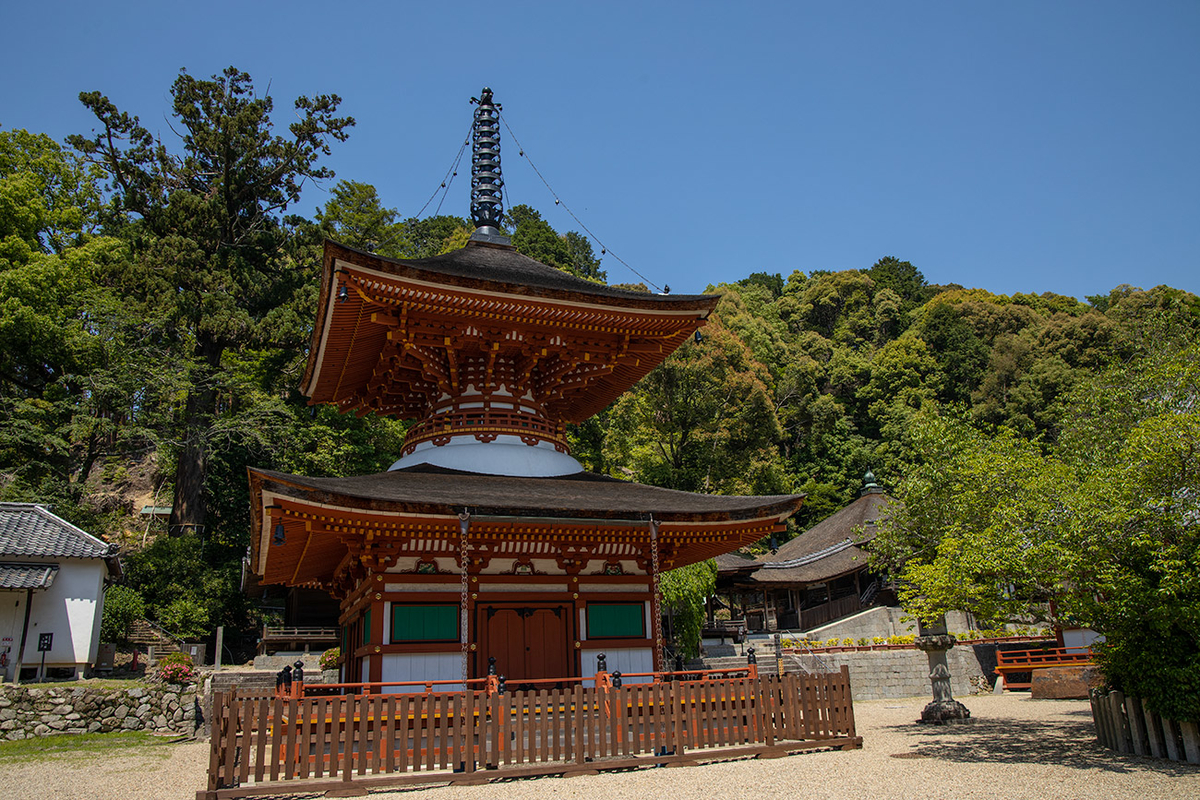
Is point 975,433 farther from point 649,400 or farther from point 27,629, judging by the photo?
point 27,629

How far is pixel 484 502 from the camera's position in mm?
11656

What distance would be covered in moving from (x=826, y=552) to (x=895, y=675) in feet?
41.2

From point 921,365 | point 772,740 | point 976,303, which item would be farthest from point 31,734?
point 976,303

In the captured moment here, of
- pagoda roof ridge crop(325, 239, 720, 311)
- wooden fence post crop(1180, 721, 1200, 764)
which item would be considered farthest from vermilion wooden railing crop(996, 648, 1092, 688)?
pagoda roof ridge crop(325, 239, 720, 311)

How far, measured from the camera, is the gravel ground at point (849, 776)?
8.90 meters

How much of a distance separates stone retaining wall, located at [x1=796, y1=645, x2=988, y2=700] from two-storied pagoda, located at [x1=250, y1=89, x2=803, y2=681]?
13307 mm

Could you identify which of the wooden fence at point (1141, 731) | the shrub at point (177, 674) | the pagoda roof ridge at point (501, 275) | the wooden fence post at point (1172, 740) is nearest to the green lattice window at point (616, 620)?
the pagoda roof ridge at point (501, 275)

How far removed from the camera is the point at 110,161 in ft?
125

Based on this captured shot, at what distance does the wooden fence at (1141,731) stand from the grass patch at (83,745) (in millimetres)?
15819

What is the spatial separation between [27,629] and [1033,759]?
26932 mm

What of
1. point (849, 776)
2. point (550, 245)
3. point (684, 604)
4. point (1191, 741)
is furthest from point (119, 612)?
point (550, 245)

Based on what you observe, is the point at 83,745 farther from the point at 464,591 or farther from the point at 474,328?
the point at 474,328

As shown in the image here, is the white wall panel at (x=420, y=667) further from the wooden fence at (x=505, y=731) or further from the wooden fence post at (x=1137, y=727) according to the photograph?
the wooden fence post at (x=1137, y=727)

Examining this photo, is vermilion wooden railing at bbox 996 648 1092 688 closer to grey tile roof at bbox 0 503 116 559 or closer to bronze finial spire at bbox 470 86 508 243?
bronze finial spire at bbox 470 86 508 243
